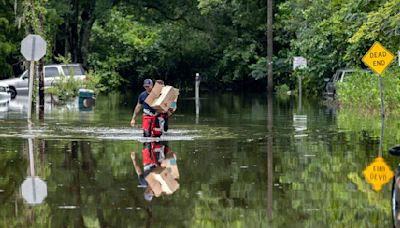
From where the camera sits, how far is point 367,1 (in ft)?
117

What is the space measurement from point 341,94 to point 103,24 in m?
33.2

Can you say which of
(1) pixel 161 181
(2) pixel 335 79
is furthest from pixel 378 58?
(2) pixel 335 79

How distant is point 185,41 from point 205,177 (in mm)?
52301

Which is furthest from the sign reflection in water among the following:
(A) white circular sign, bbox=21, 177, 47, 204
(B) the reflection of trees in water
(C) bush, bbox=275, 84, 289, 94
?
(C) bush, bbox=275, 84, 289, 94

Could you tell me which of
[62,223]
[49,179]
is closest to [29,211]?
[62,223]

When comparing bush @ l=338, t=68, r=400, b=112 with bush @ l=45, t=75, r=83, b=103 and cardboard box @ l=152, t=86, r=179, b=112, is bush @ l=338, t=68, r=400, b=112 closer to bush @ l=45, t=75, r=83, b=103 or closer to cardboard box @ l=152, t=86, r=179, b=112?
cardboard box @ l=152, t=86, r=179, b=112

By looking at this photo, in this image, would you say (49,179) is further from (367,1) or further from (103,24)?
(103,24)

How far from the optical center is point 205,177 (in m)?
14.4

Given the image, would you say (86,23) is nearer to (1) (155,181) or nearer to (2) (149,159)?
(2) (149,159)

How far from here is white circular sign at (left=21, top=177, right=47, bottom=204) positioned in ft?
38.9

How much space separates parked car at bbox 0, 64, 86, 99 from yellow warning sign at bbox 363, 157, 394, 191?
31300 millimetres

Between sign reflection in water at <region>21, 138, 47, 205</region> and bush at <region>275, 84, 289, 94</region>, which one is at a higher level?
bush at <region>275, 84, 289, 94</region>

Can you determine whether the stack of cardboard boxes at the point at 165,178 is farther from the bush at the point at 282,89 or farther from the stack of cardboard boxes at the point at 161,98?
the bush at the point at 282,89

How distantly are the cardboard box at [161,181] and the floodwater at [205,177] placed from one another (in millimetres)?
173
